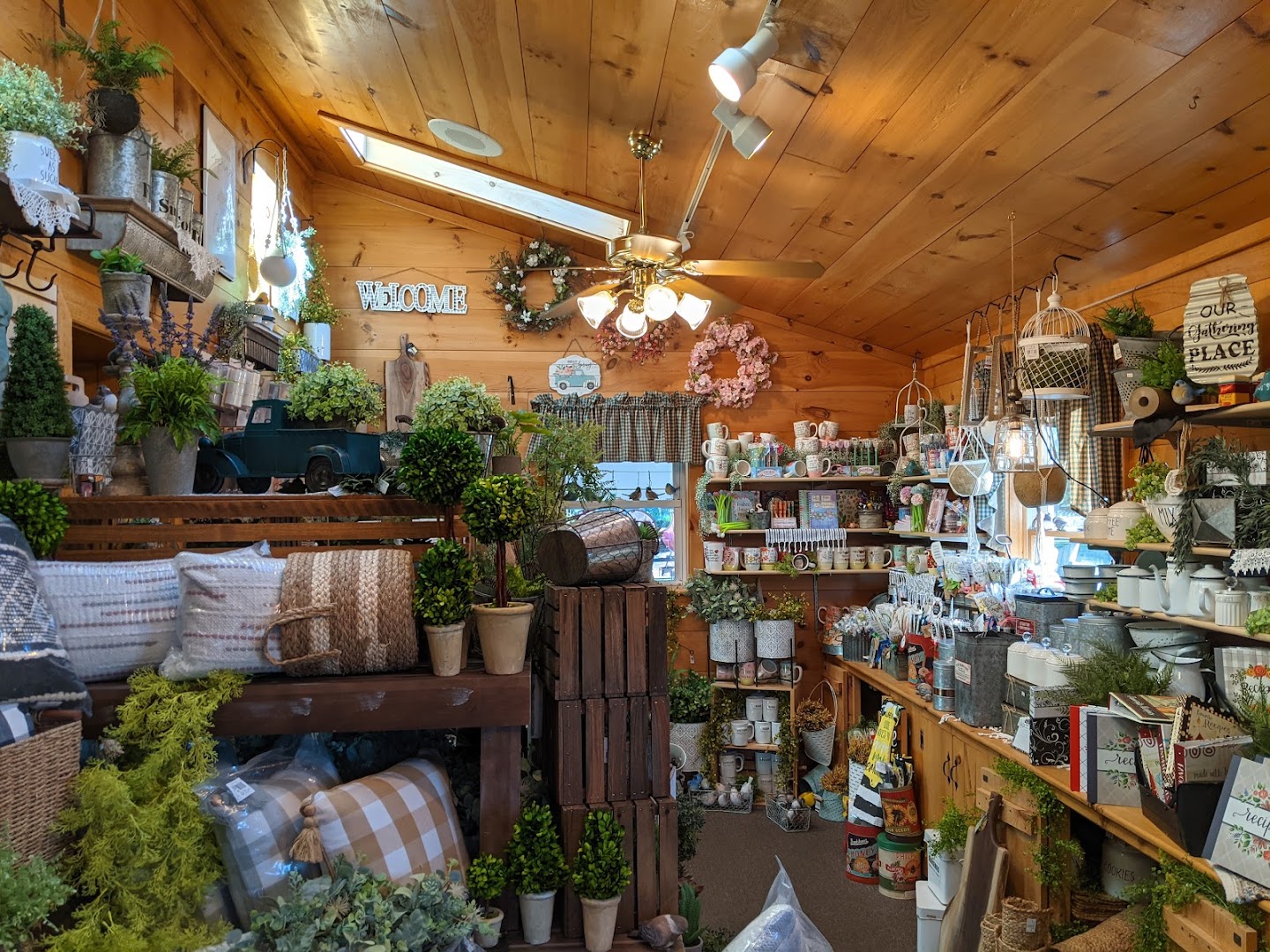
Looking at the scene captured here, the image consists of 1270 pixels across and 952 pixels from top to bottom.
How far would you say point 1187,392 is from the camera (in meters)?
2.88

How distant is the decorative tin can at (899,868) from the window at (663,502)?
7.22 ft

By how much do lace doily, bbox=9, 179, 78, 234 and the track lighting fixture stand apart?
1.63 meters

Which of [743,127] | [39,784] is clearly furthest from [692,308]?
[39,784]

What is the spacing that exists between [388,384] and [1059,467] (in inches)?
148

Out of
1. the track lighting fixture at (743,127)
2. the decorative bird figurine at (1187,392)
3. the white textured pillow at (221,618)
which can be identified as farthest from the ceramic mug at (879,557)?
the white textured pillow at (221,618)

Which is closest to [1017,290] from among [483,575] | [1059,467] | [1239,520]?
[1059,467]

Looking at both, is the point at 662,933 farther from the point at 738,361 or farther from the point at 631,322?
the point at 738,361

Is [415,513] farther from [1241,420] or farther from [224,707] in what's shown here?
[1241,420]

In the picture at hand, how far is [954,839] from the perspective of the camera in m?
3.45

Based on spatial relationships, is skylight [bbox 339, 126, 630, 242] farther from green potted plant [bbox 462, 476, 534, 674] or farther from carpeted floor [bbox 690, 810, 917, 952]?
green potted plant [bbox 462, 476, 534, 674]

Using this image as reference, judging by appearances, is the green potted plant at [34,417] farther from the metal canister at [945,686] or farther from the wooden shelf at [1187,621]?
the metal canister at [945,686]

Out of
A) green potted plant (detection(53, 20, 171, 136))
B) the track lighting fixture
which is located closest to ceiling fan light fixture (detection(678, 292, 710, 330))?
the track lighting fixture

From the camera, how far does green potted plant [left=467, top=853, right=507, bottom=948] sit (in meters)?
1.69

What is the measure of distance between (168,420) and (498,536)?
810mm
